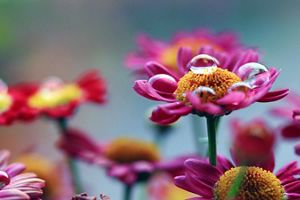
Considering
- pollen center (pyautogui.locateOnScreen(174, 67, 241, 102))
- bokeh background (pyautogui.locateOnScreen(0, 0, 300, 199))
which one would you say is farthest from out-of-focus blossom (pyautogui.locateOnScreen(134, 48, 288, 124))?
bokeh background (pyautogui.locateOnScreen(0, 0, 300, 199))

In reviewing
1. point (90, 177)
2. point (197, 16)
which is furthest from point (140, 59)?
point (197, 16)

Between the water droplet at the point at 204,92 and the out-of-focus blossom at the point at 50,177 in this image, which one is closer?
the water droplet at the point at 204,92

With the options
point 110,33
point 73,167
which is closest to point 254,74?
point 73,167

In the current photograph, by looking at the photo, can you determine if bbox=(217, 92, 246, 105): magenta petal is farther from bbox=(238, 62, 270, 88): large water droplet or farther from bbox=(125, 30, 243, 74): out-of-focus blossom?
bbox=(125, 30, 243, 74): out-of-focus blossom

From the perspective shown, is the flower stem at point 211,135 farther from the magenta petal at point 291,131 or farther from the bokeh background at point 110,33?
the bokeh background at point 110,33

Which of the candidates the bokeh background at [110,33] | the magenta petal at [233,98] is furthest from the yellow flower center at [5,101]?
the bokeh background at [110,33]

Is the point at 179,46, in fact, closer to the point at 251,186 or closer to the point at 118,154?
the point at 118,154

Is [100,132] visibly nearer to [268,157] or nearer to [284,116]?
[284,116]
